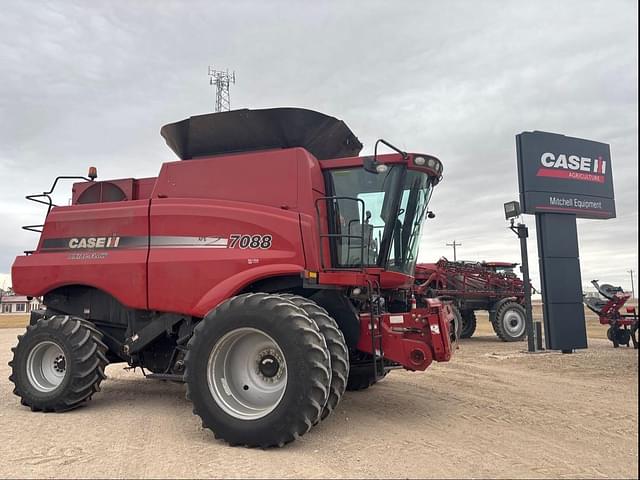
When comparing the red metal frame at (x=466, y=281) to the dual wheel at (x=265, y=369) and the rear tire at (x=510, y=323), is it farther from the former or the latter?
the dual wheel at (x=265, y=369)

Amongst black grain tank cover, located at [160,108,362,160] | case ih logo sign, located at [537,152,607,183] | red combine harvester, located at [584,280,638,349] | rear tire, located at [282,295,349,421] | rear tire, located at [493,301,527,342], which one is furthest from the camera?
rear tire, located at [493,301,527,342]

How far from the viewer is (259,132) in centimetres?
621

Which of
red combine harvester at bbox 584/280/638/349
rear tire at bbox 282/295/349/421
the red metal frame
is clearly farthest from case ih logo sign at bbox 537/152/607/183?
rear tire at bbox 282/295/349/421

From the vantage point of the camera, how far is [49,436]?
16.0ft

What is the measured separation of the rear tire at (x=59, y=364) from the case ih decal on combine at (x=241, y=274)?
0.06 ft

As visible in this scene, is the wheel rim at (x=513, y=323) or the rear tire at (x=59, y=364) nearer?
the rear tire at (x=59, y=364)

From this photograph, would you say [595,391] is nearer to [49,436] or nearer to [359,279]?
[359,279]

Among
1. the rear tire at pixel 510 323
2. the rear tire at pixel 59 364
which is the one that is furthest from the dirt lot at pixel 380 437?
the rear tire at pixel 510 323

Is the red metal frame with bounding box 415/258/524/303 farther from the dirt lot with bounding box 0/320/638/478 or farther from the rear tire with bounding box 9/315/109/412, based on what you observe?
the rear tire with bounding box 9/315/109/412

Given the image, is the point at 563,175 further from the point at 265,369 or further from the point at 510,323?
the point at 265,369

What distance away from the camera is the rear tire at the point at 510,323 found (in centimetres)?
1588

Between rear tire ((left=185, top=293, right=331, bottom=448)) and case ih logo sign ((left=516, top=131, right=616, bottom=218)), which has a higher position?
case ih logo sign ((left=516, top=131, right=616, bottom=218))

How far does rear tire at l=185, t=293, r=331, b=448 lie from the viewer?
435 centimetres

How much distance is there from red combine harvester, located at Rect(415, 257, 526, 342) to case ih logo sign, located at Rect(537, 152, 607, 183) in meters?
4.69
